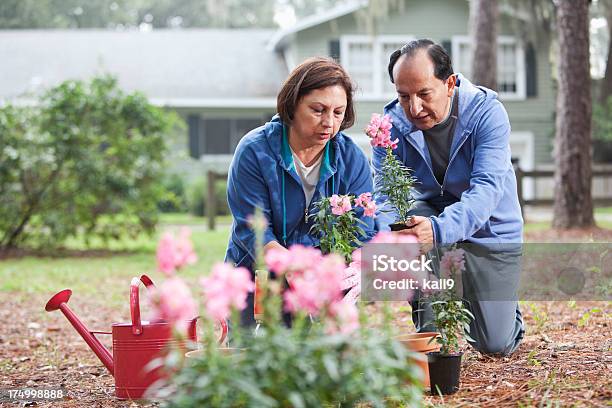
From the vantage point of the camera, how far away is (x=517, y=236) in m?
4.21

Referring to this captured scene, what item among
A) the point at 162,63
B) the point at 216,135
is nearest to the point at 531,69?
the point at 216,135

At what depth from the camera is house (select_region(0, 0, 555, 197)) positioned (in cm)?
2059

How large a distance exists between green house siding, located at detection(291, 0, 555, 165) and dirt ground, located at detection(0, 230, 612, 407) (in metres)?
14.6

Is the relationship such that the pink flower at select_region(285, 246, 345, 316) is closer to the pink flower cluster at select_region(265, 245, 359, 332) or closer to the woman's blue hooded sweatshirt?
the pink flower cluster at select_region(265, 245, 359, 332)

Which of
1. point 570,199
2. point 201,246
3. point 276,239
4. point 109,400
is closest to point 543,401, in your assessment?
point 276,239

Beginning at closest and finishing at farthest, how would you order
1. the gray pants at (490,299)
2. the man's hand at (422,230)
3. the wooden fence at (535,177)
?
the man's hand at (422,230) < the gray pants at (490,299) < the wooden fence at (535,177)

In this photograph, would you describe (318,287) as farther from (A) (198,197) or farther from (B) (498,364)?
(A) (198,197)

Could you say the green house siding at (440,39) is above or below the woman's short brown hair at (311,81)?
above

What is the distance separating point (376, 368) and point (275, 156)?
1.74 meters

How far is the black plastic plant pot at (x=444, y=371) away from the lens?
3258 mm

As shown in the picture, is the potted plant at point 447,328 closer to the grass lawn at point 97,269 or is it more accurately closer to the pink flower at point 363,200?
the pink flower at point 363,200

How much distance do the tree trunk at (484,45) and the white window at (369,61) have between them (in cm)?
774

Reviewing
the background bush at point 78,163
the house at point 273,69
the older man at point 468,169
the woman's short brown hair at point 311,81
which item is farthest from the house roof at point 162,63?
the woman's short brown hair at point 311,81

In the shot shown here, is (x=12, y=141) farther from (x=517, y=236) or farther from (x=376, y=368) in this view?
(x=376, y=368)
